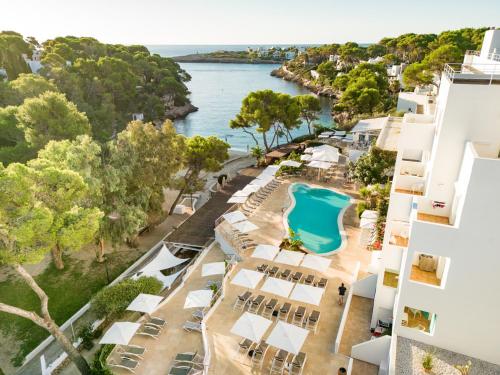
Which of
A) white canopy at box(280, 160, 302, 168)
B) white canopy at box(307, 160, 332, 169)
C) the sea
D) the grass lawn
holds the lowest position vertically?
the grass lawn

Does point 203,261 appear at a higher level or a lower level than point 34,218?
lower

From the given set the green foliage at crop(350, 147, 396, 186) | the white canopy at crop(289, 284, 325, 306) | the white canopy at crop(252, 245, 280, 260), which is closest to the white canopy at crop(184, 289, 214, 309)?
the white canopy at crop(252, 245, 280, 260)

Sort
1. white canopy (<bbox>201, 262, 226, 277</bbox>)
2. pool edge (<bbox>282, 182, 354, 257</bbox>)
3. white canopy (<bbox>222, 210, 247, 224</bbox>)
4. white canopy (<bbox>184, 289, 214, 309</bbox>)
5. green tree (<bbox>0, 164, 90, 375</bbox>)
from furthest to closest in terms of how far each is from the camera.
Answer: white canopy (<bbox>222, 210, 247, 224</bbox>) → pool edge (<bbox>282, 182, 354, 257</bbox>) → white canopy (<bbox>201, 262, 226, 277</bbox>) → white canopy (<bbox>184, 289, 214, 309</bbox>) → green tree (<bbox>0, 164, 90, 375</bbox>)

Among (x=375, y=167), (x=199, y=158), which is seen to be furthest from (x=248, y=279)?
(x=199, y=158)

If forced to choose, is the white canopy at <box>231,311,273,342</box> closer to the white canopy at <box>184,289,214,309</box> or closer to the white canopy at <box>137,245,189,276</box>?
the white canopy at <box>184,289,214,309</box>

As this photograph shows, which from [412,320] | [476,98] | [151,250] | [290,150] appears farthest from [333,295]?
[290,150]

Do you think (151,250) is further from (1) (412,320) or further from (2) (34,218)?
(1) (412,320)
